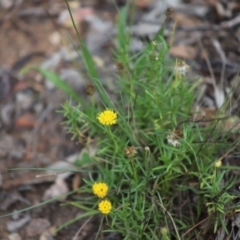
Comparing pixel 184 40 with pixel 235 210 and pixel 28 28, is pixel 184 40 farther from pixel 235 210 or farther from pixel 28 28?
pixel 235 210

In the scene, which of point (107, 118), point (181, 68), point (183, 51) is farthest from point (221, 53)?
point (107, 118)

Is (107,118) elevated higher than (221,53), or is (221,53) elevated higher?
(107,118)

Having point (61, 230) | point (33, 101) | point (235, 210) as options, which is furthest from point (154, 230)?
point (33, 101)

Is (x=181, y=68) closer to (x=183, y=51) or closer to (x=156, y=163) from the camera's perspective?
(x=156, y=163)

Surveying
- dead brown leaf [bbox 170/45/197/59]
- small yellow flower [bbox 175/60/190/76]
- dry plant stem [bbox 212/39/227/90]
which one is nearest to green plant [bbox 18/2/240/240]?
small yellow flower [bbox 175/60/190/76]

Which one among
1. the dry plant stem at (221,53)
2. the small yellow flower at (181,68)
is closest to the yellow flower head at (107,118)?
the small yellow flower at (181,68)

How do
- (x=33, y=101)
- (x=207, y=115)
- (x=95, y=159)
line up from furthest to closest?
1. (x=33, y=101)
2. (x=207, y=115)
3. (x=95, y=159)

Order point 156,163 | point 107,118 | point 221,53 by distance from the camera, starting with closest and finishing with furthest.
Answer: point 107,118 < point 156,163 < point 221,53

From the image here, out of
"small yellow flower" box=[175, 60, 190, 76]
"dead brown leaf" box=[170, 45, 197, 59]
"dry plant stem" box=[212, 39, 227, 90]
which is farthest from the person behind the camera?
"dead brown leaf" box=[170, 45, 197, 59]

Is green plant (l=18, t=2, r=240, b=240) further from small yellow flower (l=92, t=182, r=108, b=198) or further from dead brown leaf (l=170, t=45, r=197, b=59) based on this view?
dead brown leaf (l=170, t=45, r=197, b=59)

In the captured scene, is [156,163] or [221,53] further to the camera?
[221,53]

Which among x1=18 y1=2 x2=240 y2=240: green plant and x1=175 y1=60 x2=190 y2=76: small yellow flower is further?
x1=175 y1=60 x2=190 y2=76: small yellow flower
